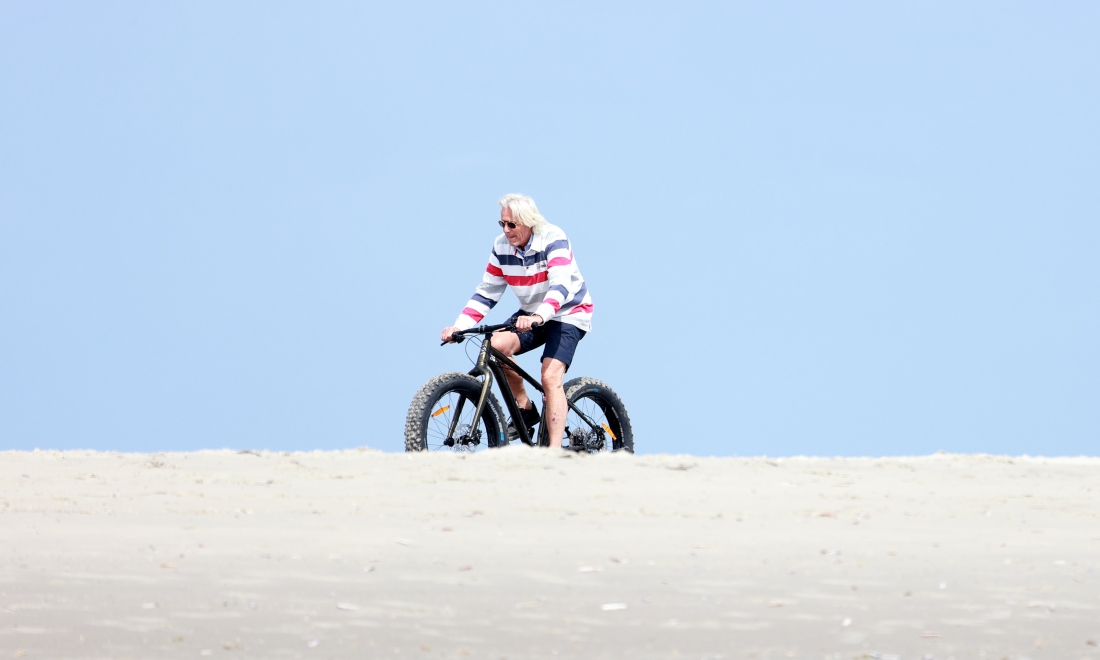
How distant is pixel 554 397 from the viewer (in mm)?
9266

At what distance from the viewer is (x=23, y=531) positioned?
5.89 metres

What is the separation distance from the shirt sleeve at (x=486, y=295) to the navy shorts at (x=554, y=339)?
33 centimetres

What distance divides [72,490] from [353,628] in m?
3.74

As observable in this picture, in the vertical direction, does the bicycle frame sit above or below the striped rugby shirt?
below

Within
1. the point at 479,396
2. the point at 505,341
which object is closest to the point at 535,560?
the point at 479,396

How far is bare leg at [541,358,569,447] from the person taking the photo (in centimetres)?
922

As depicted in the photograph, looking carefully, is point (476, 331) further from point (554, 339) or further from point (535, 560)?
point (535, 560)

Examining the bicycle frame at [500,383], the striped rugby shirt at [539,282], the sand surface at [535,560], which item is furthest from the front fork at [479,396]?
the sand surface at [535,560]

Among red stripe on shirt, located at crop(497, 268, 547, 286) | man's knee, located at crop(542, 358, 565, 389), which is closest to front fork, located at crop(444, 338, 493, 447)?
man's knee, located at crop(542, 358, 565, 389)

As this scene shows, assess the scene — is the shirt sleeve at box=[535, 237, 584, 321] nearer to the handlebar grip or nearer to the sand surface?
the handlebar grip

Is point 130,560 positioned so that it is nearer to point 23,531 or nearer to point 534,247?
point 23,531

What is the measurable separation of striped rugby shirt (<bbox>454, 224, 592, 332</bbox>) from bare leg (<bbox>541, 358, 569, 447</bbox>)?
36 centimetres

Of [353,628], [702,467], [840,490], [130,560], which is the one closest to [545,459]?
[702,467]

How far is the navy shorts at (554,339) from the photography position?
9234mm
